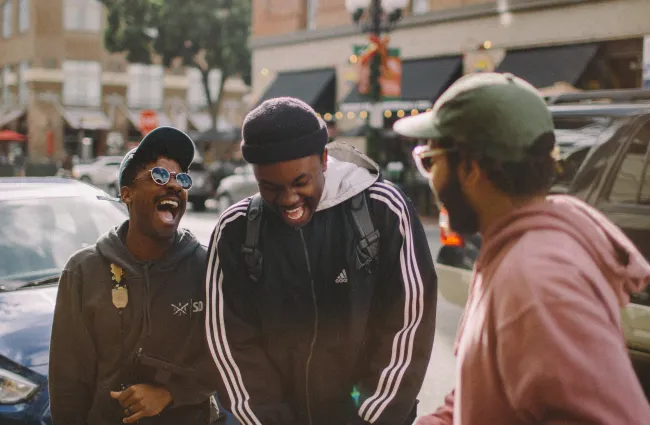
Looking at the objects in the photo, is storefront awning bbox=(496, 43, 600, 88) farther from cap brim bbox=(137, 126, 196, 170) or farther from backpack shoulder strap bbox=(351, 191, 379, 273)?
backpack shoulder strap bbox=(351, 191, 379, 273)

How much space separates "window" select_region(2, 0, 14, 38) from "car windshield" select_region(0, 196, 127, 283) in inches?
2003

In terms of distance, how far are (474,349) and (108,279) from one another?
143 cm

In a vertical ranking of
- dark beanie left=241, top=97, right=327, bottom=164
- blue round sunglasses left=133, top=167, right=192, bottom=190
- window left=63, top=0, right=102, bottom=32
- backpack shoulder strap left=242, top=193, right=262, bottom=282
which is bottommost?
backpack shoulder strap left=242, top=193, right=262, bottom=282

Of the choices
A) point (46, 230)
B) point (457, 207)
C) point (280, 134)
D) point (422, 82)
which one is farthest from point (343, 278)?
point (422, 82)

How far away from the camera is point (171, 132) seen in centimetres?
266

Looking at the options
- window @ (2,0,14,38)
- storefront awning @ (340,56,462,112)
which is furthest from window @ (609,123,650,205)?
window @ (2,0,14,38)

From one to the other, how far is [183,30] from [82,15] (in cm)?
1707

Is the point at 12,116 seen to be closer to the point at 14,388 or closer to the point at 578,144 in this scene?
the point at 578,144

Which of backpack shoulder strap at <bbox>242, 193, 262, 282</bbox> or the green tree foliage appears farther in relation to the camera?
the green tree foliage

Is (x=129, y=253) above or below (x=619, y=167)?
below

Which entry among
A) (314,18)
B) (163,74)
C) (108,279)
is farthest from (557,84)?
(163,74)

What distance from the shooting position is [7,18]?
51.0m

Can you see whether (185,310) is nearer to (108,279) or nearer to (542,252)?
(108,279)

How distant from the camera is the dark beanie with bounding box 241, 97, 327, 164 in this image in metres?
2.21
